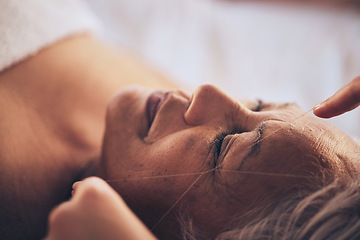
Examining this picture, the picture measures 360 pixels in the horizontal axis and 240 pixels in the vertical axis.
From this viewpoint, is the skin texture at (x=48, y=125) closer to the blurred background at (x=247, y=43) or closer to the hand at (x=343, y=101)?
the blurred background at (x=247, y=43)

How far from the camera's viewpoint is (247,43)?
1309mm

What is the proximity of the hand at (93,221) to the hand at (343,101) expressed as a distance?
0.38 m

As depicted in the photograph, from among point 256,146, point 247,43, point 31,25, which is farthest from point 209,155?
point 247,43

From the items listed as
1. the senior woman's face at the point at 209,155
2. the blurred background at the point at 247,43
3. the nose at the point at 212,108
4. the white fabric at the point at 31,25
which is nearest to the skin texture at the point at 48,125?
the white fabric at the point at 31,25

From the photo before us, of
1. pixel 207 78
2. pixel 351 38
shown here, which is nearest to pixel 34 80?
pixel 207 78

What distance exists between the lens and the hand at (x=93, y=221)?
1.18 feet

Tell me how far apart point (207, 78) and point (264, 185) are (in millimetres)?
860

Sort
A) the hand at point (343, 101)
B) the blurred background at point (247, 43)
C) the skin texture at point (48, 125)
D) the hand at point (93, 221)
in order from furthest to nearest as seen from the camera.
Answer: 1. the blurred background at point (247, 43)
2. the skin texture at point (48, 125)
3. the hand at point (343, 101)
4. the hand at point (93, 221)

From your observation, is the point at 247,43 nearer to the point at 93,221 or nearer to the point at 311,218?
the point at 311,218

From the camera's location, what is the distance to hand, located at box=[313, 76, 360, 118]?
1.52ft

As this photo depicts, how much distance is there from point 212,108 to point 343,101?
228mm

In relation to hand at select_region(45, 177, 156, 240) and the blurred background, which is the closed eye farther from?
the blurred background

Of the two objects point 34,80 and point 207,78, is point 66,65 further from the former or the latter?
point 207,78

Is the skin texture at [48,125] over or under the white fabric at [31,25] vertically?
under
